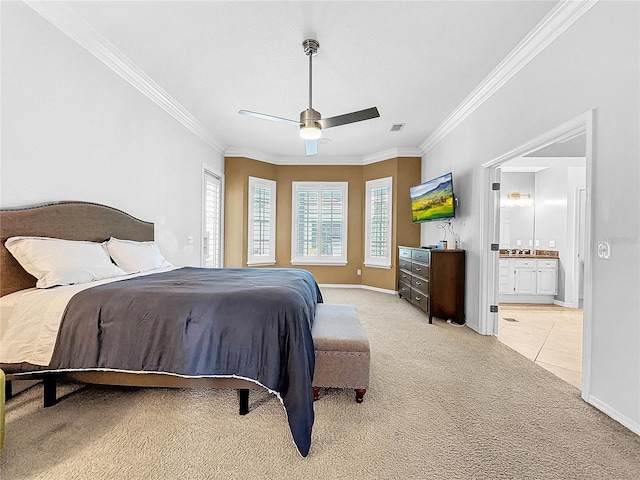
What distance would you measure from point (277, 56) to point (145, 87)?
1614 millimetres

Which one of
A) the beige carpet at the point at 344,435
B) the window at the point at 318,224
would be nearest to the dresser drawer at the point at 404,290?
the window at the point at 318,224

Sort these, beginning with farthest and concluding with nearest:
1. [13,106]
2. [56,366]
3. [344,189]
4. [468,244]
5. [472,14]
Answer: [344,189], [468,244], [472,14], [13,106], [56,366]

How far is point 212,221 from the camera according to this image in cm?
579

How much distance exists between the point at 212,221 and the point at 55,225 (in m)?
3.39

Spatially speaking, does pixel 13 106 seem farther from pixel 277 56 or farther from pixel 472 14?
pixel 472 14

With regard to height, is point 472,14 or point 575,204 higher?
point 472,14

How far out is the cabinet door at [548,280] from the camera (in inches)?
221

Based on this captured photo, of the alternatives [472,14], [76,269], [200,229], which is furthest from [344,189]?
[76,269]

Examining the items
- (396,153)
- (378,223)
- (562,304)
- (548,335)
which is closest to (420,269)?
(548,335)

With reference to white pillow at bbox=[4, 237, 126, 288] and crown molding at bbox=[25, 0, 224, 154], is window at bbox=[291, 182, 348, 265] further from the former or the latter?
white pillow at bbox=[4, 237, 126, 288]

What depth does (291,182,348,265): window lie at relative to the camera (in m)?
6.95

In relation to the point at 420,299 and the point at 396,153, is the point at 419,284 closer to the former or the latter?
the point at 420,299

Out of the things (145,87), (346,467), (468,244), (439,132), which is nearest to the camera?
(346,467)

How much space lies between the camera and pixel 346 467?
1529 millimetres
